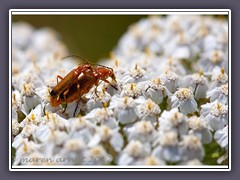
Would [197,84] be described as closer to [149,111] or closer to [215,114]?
[215,114]

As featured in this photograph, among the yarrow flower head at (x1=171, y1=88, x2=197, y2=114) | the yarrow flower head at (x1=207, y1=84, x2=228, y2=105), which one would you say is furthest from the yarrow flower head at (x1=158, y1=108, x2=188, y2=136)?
the yarrow flower head at (x1=207, y1=84, x2=228, y2=105)

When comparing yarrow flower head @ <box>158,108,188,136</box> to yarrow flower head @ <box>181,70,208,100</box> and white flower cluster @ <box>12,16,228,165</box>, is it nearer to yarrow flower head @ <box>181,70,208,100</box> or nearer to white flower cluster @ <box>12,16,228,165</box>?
white flower cluster @ <box>12,16,228,165</box>

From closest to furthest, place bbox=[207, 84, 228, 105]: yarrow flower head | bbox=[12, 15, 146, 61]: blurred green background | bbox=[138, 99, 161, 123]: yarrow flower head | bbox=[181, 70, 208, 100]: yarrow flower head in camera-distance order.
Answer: bbox=[138, 99, 161, 123]: yarrow flower head, bbox=[207, 84, 228, 105]: yarrow flower head, bbox=[181, 70, 208, 100]: yarrow flower head, bbox=[12, 15, 146, 61]: blurred green background

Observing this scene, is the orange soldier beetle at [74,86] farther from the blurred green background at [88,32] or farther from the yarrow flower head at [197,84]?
the blurred green background at [88,32]

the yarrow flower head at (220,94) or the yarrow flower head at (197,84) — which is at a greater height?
the yarrow flower head at (197,84)

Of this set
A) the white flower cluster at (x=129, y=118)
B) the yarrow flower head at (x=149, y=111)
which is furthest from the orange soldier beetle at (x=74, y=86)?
the yarrow flower head at (x=149, y=111)

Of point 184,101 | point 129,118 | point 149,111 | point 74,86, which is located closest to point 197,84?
point 184,101
